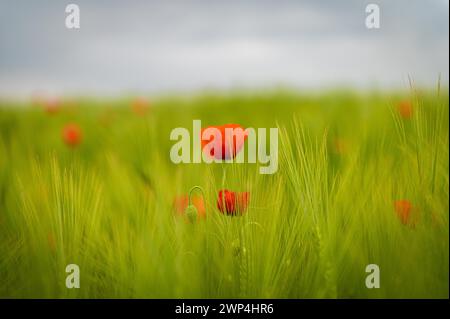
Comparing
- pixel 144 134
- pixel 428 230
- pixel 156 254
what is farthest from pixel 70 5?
pixel 428 230

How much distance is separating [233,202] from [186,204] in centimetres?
10

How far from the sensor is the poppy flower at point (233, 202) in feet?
2.98

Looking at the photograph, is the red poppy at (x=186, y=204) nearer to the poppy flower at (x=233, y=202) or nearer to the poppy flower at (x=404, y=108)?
the poppy flower at (x=233, y=202)

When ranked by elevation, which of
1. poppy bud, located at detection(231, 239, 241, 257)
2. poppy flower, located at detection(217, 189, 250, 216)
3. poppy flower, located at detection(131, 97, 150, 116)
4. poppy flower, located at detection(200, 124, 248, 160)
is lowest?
poppy bud, located at detection(231, 239, 241, 257)

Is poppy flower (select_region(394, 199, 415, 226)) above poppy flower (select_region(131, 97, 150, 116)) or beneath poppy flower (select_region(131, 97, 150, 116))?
beneath

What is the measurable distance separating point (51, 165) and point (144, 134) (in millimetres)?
229

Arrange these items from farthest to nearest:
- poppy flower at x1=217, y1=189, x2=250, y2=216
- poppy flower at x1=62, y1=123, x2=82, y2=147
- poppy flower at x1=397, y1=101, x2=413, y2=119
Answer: poppy flower at x1=62, y1=123, x2=82, y2=147, poppy flower at x1=397, y1=101, x2=413, y2=119, poppy flower at x1=217, y1=189, x2=250, y2=216

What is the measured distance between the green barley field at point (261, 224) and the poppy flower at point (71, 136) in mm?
316

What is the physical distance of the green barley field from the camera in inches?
36.2

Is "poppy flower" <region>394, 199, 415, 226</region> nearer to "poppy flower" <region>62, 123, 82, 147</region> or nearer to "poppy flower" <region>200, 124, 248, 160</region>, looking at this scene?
"poppy flower" <region>200, 124, 248, 160</region>

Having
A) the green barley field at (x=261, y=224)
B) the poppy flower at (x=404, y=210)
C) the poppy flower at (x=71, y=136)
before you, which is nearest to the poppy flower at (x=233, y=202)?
the green barley field at (x=261, y=224)

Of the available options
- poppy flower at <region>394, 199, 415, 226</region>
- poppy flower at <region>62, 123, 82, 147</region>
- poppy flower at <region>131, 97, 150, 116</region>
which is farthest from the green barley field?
poppy flower at <region>131, 97, 150, 116</region>

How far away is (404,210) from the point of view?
3.26ft

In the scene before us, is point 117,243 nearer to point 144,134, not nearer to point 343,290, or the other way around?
point 144,134
